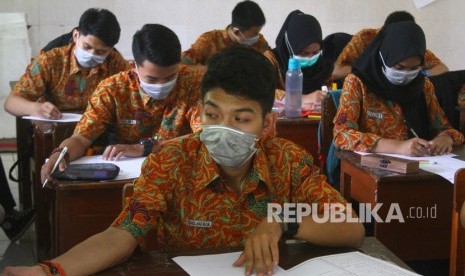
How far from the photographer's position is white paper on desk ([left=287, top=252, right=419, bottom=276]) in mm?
1271

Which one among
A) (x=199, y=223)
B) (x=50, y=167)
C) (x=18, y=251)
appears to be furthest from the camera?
(x=18, y=251)

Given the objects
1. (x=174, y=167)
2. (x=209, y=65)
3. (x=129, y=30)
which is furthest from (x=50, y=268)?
(x=129, y=30)

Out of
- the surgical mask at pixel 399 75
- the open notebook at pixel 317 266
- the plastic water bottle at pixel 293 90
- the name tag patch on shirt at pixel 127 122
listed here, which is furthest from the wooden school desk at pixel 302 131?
the open notebook at pixel 317 266

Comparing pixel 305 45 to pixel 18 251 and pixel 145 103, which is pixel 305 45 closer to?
pixel 145 103

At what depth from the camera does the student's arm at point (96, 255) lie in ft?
4.14

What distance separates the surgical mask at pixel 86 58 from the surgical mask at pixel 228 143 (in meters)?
2.09

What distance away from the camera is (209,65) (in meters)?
1.54

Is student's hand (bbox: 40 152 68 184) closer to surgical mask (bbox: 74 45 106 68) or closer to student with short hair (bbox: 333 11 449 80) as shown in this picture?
surgical mask (bbox: 74 45 106 68)

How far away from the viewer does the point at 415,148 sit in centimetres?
269

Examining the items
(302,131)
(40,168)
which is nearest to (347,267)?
(40,168)

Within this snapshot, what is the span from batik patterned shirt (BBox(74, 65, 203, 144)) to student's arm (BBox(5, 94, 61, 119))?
0.50 m

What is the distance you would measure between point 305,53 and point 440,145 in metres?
1.56

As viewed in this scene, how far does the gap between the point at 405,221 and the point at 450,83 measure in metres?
1.47

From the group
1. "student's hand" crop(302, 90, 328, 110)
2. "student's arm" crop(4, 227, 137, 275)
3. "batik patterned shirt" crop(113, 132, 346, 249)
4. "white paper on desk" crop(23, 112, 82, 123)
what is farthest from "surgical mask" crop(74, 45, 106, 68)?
"student's arm" crop(4, 227, 137, 275)
